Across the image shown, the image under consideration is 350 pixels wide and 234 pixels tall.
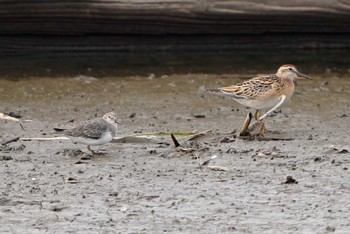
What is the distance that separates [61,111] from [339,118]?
110 inches

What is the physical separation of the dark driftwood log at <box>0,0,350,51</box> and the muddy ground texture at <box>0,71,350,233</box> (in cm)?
58

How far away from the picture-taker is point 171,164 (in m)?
9.34

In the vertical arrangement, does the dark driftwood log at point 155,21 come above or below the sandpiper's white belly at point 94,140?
above

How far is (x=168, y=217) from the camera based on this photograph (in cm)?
787

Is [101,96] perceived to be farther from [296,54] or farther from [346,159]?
[346,159]

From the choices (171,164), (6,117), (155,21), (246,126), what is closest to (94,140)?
(171,164)

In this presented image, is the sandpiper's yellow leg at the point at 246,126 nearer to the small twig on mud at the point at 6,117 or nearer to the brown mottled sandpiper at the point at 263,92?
the brown mottled sandpiper at the point at 263,92

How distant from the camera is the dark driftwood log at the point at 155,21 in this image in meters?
12.7

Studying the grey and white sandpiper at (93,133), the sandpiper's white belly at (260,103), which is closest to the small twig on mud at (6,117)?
the grey and white sandpiper at (93,133)

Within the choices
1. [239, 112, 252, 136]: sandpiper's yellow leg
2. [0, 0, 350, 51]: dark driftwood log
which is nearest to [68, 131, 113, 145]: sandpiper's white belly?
[239, 112, 252, 136]: sandpiper's yellow leg

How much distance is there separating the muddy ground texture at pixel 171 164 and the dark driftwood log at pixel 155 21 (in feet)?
1.90

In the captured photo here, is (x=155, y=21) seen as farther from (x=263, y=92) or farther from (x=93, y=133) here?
(x=93, y=133)

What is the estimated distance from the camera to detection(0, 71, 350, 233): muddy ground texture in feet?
25.7

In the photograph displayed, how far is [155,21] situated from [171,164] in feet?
12.4
